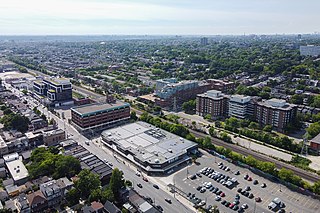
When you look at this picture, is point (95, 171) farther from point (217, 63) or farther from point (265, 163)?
point (217, 63)

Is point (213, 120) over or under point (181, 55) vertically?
under

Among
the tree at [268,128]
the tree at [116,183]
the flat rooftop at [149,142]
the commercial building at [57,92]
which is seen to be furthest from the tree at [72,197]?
the commercial building at [57,92]

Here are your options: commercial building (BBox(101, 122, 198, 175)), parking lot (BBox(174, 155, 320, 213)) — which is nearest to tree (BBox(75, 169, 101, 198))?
commercial building (BBox(101, 122, 198, 175))

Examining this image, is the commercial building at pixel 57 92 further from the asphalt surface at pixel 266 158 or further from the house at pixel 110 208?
the house at pixel 110 208

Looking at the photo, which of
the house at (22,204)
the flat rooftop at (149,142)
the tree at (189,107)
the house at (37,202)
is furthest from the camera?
the tree at (189,107)

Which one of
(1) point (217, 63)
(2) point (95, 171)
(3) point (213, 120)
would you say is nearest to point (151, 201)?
(2) point (95, 171)

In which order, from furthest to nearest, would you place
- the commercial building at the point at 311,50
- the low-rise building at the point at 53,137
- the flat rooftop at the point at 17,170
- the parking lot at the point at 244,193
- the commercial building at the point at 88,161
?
1. the commercial building at the point at 311,50
2. the low-rise building at the point at 53,137
3. the flat rooftop at the point at 17,170
4. the commercial building at the point at 88,161
5. the parking lot at the point at 244,193

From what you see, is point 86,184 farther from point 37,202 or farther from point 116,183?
point 37,202
